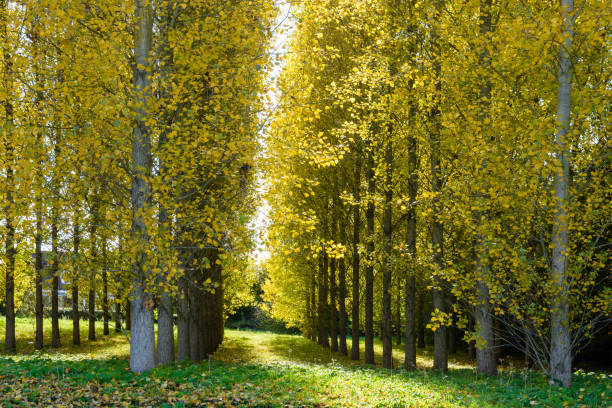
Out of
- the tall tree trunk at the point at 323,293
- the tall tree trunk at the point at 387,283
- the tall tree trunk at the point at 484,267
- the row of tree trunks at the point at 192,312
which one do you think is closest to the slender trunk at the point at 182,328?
the row of tree trunks at the point at 192,312

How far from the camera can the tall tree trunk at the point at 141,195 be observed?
8820mm

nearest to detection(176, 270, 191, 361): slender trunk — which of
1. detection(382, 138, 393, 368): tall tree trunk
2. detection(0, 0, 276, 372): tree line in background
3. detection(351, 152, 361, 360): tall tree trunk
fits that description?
detection(0, 0, 276, 372): tree line in background

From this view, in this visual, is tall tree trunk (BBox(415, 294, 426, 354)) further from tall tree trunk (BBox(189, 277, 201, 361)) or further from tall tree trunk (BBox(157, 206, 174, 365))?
tall tree trunk (BBox(157, 206, 174, 365))

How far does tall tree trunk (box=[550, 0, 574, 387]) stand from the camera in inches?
308

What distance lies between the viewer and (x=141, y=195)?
8.99 m

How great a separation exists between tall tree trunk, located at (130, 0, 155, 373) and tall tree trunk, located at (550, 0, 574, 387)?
7247mm

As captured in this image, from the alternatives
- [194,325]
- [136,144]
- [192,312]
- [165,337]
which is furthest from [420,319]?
[136,144]

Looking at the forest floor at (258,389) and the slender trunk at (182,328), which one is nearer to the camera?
the forest floor at (258,389)

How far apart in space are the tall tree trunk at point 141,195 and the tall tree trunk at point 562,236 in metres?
7.25

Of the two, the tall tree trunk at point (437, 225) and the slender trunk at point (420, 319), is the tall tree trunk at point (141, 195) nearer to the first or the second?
the tall tree trunk at point (437, 225)

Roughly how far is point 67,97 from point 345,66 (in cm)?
997

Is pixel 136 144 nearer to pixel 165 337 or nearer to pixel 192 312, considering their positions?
pixel 165 337

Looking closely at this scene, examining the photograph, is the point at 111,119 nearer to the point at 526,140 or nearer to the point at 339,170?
the point at 526,140

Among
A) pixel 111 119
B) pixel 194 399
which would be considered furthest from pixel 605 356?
pixel 111 119
